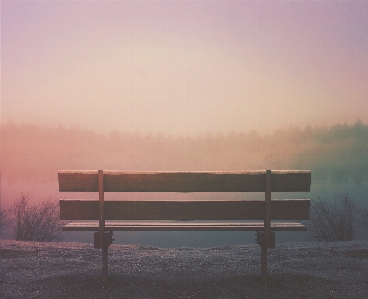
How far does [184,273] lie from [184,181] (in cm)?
152

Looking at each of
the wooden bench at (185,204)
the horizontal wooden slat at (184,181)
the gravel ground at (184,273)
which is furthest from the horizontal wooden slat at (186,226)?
the gravel ground at (184,273)

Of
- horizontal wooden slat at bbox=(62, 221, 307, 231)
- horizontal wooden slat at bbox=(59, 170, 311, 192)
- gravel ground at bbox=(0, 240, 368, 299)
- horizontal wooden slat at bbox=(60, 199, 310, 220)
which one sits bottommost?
gravel ground at bbox=(0, 240, 368, 299)

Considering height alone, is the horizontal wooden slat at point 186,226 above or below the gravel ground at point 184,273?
above

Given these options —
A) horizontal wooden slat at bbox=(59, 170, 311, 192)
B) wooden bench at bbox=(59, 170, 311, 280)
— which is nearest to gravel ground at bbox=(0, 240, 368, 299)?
wooden bench at bbox=(59, 170, 311, 280)

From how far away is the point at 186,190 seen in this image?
491 cm

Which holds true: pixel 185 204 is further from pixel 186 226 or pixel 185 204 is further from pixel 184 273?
pixel 184 273

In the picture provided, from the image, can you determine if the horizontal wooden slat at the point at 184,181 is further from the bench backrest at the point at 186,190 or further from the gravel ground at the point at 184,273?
the gravel ground at the point at 184,273

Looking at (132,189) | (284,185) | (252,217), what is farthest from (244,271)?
(132,189)

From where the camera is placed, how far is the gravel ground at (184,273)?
4.86m

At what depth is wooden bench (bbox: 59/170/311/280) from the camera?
493 centimetres

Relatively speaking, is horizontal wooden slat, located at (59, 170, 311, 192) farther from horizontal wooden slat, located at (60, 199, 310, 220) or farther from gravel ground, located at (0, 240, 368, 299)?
gravel ground, located at (0, 240, 368, 299)

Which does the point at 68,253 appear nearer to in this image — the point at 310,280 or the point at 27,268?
the point at 27,268

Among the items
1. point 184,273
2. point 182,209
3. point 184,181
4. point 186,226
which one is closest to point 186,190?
point 184,181

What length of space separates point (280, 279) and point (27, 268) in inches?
138
